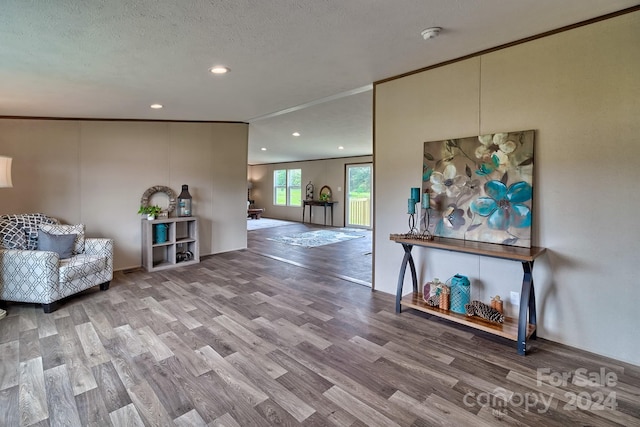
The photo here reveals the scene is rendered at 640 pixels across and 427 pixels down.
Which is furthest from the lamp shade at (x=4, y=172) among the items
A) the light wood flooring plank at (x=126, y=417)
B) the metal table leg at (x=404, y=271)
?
the metal table leg at (x=404, y=271)

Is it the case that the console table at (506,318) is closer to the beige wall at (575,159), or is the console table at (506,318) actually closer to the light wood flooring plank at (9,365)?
the beige wall at (575,159)

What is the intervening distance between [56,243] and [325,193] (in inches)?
296

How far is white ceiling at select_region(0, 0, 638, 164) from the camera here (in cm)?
193

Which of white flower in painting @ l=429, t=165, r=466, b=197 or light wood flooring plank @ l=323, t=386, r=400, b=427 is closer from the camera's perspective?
light wood flooring plank @ l=323, t=386, r=400, b=427

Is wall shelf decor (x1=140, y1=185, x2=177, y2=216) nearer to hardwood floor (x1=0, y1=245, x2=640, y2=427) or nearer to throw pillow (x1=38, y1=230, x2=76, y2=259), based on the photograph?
throw pillow (x1=38, y1=230, x2=76, y2=259)

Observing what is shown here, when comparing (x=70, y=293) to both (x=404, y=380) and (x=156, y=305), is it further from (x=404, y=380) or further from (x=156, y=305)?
(x=404, y=380)

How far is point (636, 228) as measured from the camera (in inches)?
82.8

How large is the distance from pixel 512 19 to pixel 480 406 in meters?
2.51

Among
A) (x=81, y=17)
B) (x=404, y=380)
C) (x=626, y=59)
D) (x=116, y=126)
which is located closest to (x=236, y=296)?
(x=404, y=380)

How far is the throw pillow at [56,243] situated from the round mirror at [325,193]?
725 centimetres

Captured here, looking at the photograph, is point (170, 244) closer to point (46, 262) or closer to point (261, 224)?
point (46, 262)

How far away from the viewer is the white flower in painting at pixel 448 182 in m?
2.83

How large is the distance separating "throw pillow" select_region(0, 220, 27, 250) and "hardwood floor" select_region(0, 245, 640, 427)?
66 centimetres

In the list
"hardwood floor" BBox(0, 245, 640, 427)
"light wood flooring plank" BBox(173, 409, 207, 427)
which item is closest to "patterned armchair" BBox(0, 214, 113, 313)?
"hardwood floor" BBox(0, 245, 640, 427)
